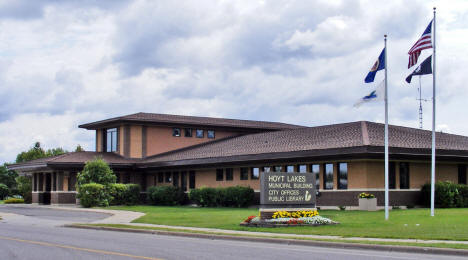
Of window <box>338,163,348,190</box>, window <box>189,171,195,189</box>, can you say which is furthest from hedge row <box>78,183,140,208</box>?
window <box>338,163,348,190</box>

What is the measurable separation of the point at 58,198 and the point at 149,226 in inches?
942

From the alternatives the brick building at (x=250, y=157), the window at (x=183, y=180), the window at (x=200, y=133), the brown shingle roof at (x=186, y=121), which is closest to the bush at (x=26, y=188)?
the brick building at (x=250, y=157)

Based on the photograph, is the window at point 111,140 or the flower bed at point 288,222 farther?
the window at point 111,140

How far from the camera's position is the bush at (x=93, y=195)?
4134 cm

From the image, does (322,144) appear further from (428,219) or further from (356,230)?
(356,230)

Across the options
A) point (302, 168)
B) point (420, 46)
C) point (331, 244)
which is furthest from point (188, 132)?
point (331, 244)

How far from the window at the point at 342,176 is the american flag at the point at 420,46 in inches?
373

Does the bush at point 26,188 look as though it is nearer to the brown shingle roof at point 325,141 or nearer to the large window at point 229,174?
the brown shingle roof at point 325,141

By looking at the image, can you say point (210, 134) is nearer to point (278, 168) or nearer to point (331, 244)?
point (278, 168)

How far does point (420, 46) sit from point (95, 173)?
25.5 metres

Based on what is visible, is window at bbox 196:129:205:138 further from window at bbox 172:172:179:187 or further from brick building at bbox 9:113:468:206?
window at bbox 172:172:179:187

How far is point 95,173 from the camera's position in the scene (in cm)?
4253

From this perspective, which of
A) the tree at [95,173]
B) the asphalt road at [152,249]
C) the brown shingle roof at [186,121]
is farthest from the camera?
the brown shingle roof at [186,121]

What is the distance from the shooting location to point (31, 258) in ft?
46.3
